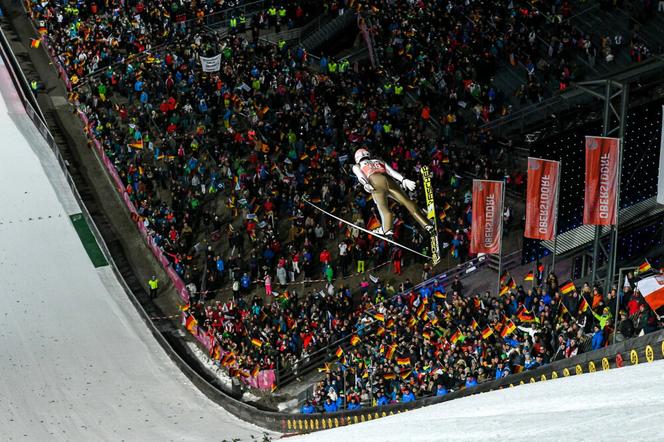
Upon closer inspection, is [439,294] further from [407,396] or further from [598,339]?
[598,339]

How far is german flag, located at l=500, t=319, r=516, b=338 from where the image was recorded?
26044 mm

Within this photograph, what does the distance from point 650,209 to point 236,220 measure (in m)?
13.2

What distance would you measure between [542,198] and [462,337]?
11.5 feet

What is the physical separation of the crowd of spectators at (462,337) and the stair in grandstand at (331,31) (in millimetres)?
16149

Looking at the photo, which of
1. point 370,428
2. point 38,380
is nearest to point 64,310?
point 38,380

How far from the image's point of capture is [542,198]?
28.1 meters

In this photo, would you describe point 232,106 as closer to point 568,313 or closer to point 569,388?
point 568,313

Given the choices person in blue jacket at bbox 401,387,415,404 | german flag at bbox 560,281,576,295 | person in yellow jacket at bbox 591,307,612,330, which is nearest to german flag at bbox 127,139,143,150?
person in blue jacket at bbox 401,387,415,404

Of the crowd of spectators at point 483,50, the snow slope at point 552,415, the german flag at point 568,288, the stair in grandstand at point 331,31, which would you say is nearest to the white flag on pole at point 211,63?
the crowd of spectators at point 483,50

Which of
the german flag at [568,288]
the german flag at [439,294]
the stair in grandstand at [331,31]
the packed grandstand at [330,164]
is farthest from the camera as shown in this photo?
the stair in grandstand at [331,31]

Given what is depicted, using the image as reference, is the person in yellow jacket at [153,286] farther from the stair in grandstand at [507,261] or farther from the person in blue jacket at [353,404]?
the person in blue jacket at [353,404]

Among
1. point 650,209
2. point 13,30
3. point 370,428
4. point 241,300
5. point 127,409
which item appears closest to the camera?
point 370,428

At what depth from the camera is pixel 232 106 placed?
4153 centimetres

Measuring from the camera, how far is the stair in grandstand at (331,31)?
153 ft
